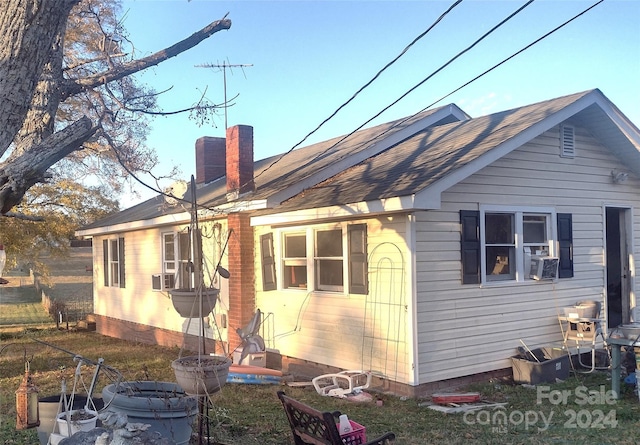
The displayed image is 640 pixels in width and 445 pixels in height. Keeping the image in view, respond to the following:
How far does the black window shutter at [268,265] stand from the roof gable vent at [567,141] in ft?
16.9

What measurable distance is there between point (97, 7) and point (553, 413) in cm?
843

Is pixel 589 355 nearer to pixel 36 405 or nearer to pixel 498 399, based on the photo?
pixel 498 399

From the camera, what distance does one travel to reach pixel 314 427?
210 inches

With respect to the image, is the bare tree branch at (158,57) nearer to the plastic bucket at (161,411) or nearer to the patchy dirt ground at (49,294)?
the plastic bucket at (161,411)

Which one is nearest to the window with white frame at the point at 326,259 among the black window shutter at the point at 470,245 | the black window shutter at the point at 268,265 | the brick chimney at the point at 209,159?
the black window shutter at the point at 268,265

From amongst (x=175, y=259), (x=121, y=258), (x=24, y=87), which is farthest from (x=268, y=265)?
(x=121, y=258)

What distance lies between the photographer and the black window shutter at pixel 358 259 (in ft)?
29.3

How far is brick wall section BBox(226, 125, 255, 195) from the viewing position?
11.5 m

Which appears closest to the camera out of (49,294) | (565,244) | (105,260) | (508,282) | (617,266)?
(508,282)

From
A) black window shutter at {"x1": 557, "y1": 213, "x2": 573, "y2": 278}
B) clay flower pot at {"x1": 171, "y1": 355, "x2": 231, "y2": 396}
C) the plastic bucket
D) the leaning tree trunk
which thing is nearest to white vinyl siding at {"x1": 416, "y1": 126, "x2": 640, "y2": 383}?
black window shutter at {"x1": 557, "y1": 213, "x2": 573, "y2": 278}

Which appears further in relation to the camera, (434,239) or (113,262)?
(113,262)

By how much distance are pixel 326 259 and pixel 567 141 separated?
4.50 metres

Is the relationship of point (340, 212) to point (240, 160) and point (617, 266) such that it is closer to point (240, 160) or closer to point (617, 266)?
point (240, 160)

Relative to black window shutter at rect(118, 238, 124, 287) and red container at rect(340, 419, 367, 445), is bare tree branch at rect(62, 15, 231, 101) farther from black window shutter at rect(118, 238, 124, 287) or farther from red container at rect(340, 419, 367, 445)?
black window shutter at rect(118, 238, 124, 287)
